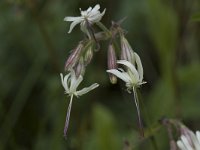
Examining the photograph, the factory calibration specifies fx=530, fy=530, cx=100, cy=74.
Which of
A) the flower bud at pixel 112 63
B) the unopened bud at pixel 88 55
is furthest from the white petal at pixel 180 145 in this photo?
the unopened bud at pixel 88 55

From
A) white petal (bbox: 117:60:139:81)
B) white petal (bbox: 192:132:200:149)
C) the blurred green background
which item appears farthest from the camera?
the blurred green background

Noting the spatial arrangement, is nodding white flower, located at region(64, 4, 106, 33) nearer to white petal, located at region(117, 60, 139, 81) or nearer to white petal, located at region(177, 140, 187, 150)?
white petal, located at region(117, 60, 139, 81)

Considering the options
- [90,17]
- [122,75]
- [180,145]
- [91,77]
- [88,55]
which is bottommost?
[180,145]

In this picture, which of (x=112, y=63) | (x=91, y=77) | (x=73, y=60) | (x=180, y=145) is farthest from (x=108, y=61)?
(x=91, y=77)

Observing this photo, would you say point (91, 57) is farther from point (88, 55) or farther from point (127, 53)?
point (127, 53)

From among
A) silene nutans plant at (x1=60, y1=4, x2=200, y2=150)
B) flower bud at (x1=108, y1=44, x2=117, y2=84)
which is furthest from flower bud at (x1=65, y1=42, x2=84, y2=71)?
flower bud at (x1=108, y1=44, x2=117, y2=84)

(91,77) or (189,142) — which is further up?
(91,77)
